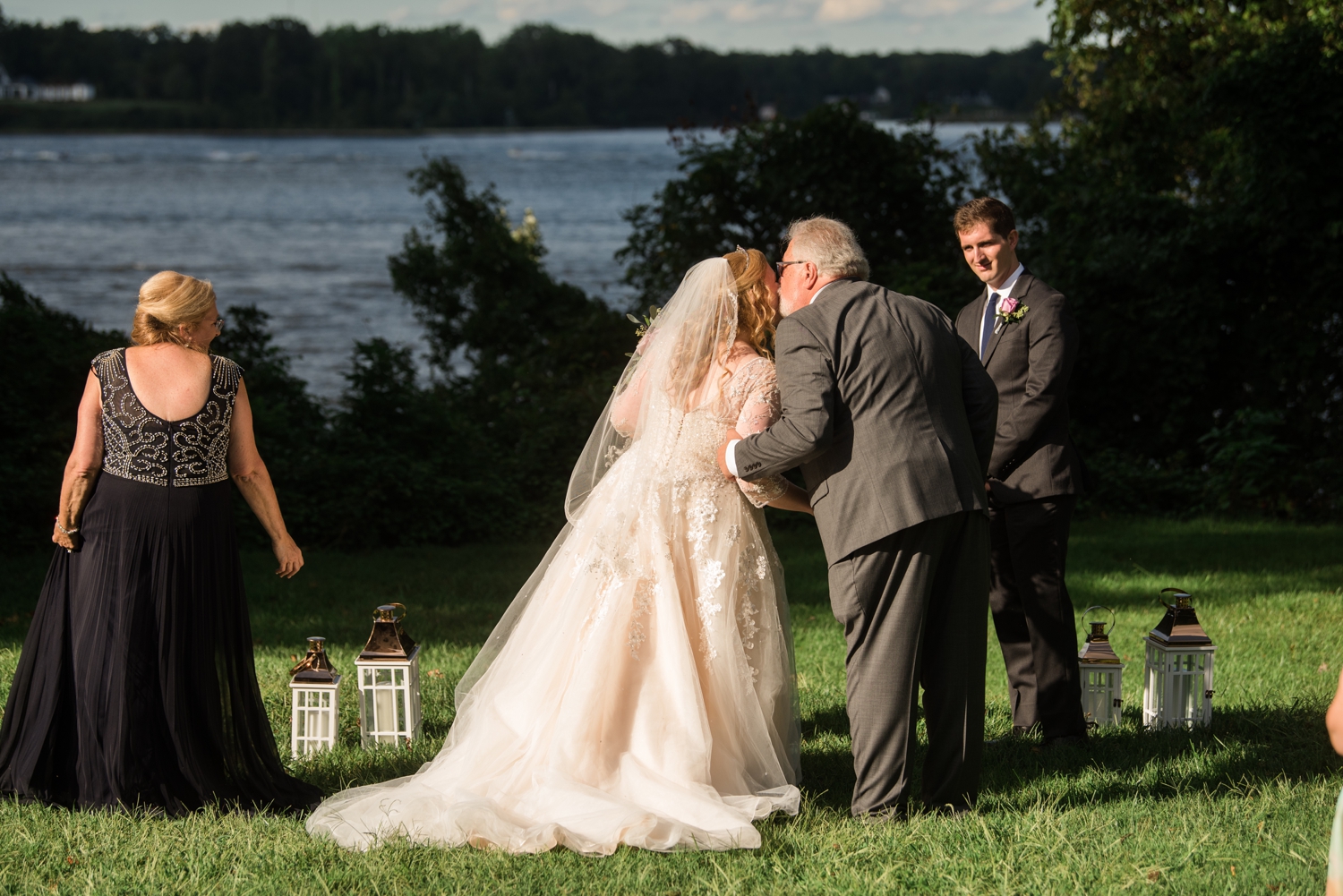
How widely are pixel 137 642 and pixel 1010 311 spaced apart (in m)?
3.72

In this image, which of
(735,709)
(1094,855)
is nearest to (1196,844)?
(1094,855)

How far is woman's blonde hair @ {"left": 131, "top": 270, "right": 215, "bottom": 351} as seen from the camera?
436 cm

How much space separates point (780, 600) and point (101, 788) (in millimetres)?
2692

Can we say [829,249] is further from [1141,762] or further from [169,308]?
[1141,762]

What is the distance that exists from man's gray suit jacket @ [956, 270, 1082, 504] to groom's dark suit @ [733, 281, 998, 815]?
61cm

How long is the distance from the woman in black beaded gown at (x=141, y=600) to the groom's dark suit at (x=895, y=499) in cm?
209

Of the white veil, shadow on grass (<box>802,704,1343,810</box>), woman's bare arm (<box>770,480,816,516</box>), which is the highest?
the white veil

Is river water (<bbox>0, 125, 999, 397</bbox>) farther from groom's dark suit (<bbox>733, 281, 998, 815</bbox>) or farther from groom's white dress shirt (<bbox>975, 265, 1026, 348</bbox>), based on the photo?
groom's dark suit (<bbox>733, 281, 998, 815</bbox>)

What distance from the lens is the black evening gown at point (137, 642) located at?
14.4 ft

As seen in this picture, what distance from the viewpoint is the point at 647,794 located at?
4.18 m

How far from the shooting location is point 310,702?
17.3ft

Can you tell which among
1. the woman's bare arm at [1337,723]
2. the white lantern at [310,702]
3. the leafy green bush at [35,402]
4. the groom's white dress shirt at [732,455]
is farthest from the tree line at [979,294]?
the woman's bare arm at [1337,723]

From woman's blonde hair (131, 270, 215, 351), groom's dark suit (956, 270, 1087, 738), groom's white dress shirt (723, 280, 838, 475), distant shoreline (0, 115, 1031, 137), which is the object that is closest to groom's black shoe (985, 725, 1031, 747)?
groom's dark suit (956, 270, 1087, 738)

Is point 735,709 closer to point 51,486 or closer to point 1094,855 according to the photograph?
point 1094,855
